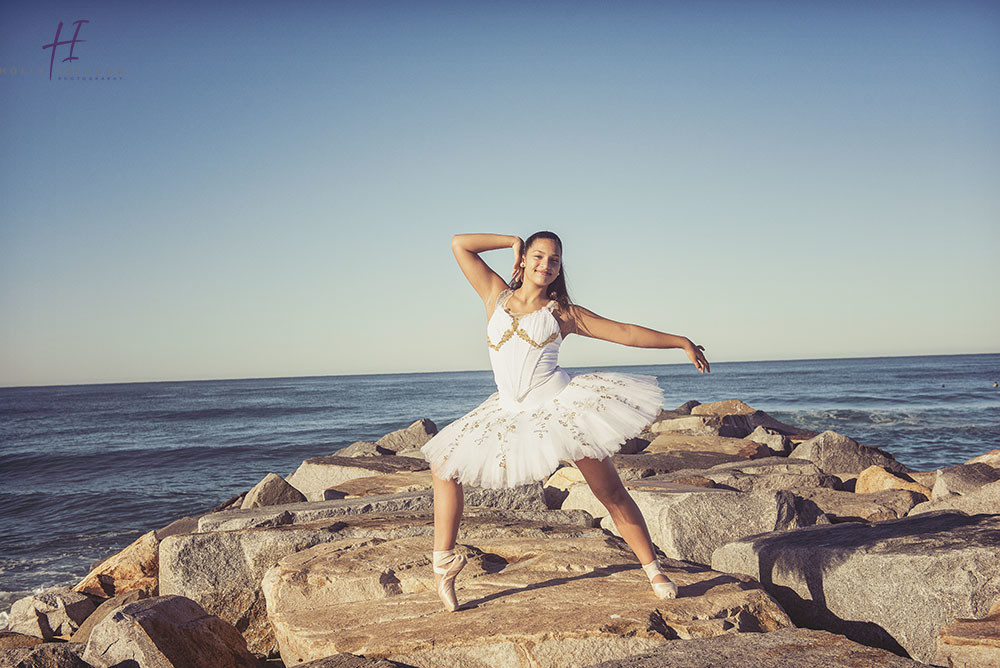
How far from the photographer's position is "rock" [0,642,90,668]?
3.90 meters

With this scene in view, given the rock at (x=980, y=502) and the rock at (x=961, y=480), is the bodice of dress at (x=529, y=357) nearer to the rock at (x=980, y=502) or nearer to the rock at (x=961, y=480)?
the rock at (x=980, y=502)

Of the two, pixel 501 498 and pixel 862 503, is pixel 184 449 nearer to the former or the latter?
pixel 501 498

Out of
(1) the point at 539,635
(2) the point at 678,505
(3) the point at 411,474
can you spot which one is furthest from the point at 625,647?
(3) the point at 411,474

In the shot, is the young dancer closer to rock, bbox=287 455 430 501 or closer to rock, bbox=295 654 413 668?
rock, bbox=295 654 413 668

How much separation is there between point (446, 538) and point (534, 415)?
0.86 metres

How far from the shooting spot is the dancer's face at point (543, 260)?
413cm

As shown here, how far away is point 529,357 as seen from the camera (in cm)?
417

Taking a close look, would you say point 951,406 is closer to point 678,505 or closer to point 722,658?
point 678,505

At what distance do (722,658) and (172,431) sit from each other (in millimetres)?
33985

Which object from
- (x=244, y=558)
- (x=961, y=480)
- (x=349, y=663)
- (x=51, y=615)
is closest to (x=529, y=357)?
(x=349, y=663)

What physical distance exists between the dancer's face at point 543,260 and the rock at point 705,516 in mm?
2568

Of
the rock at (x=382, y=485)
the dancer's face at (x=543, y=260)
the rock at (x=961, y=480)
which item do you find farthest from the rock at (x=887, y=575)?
the rock at (x=382, y=485)

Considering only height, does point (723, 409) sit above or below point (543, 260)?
below

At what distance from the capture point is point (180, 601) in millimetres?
4461
